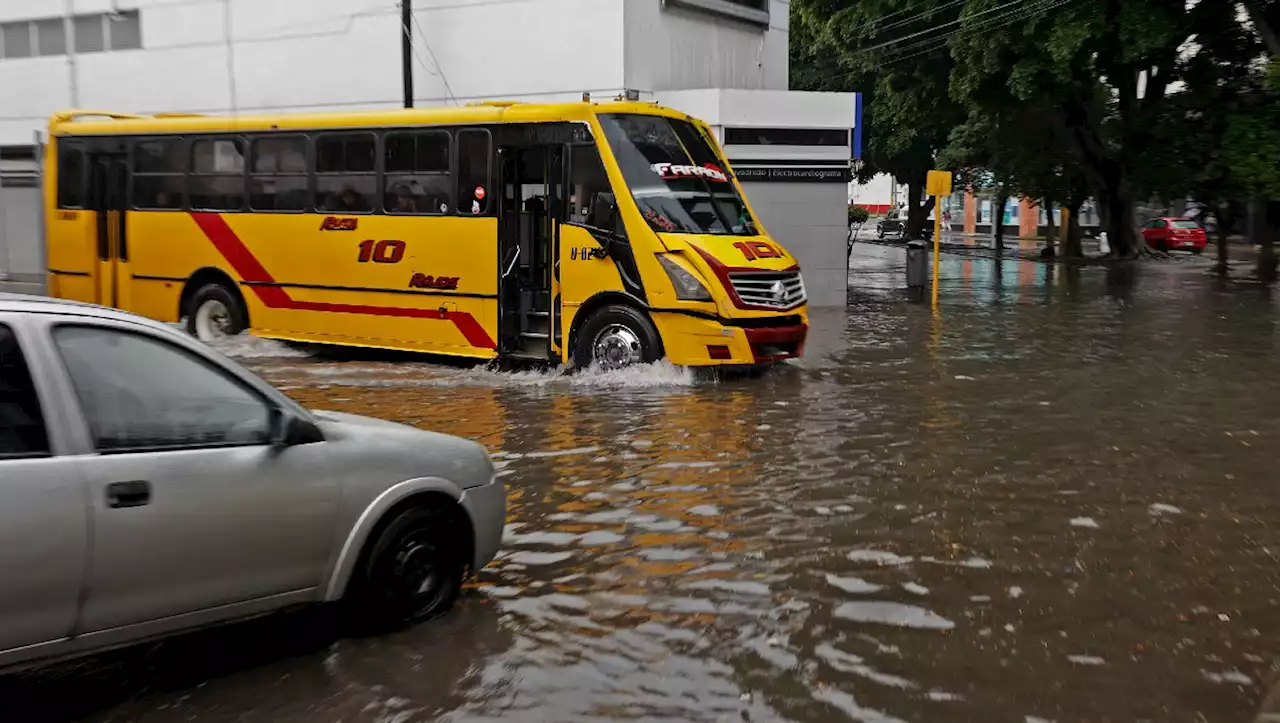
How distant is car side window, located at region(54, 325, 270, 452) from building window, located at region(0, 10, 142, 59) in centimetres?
2465

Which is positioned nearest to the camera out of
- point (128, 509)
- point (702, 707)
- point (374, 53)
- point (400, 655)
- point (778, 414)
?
point (128, 509)

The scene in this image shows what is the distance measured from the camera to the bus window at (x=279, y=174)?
14.6 metres

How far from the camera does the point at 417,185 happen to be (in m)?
13.8

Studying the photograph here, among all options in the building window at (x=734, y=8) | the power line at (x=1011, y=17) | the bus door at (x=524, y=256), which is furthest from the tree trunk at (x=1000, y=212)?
the bus door at (x=524, y=256)

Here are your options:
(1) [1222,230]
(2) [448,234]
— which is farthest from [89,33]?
(1) [1222,230]

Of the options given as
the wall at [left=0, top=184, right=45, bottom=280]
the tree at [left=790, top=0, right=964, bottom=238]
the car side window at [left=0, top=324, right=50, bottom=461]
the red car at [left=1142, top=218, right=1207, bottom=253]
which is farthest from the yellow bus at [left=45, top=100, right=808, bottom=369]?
the red car at [left=1142, top=218, right=1207, bottom=253]

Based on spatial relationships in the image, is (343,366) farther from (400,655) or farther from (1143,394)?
(400,655)

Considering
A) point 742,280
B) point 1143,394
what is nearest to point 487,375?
point 742,280

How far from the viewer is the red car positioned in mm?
48188

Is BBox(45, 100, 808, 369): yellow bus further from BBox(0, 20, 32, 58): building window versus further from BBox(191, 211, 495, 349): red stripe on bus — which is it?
BBox(0, 20, 32, 58): building window

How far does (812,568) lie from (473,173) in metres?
8.07

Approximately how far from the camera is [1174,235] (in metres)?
48.3

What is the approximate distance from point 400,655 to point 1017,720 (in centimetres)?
244

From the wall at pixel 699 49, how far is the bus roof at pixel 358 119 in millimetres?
7374
